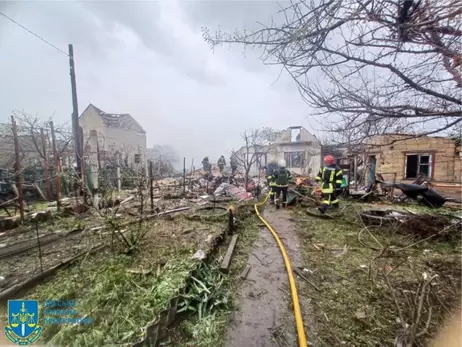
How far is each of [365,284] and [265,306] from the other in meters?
1.49

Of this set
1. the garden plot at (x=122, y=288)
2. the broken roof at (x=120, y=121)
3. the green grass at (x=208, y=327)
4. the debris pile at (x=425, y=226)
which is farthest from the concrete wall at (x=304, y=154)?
the green grass at (x=208, y=327)

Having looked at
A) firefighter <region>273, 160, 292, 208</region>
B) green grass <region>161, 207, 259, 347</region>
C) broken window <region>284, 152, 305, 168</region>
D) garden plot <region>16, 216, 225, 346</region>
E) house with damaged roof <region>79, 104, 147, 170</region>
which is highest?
house with damaged roof <region>79, 104, 147, 170</region>

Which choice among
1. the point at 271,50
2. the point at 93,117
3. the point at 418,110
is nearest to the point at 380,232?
the point at 418,110

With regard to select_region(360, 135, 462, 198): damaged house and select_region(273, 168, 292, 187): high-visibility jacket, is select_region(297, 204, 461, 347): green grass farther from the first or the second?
select_region(360, 135, 462, 198): damaged house

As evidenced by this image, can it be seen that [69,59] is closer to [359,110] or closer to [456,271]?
[359,110]

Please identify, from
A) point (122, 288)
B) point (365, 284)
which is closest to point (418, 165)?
point (365, 284)

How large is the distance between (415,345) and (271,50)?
128 inches

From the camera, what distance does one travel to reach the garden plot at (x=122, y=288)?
1.93 m

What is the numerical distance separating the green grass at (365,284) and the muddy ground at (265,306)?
0.23m

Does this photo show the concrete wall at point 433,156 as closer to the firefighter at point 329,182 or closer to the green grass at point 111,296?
the firefighter at point 329,182

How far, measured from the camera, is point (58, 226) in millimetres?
5102

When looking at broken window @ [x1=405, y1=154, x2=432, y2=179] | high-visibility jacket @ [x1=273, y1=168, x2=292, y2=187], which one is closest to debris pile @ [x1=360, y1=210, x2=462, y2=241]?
high-visibility jacket @ [x1=273, y1=168, x2=292, y2=187]

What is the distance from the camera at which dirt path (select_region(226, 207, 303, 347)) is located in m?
2.04

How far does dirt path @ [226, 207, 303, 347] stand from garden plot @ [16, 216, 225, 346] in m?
0.79
